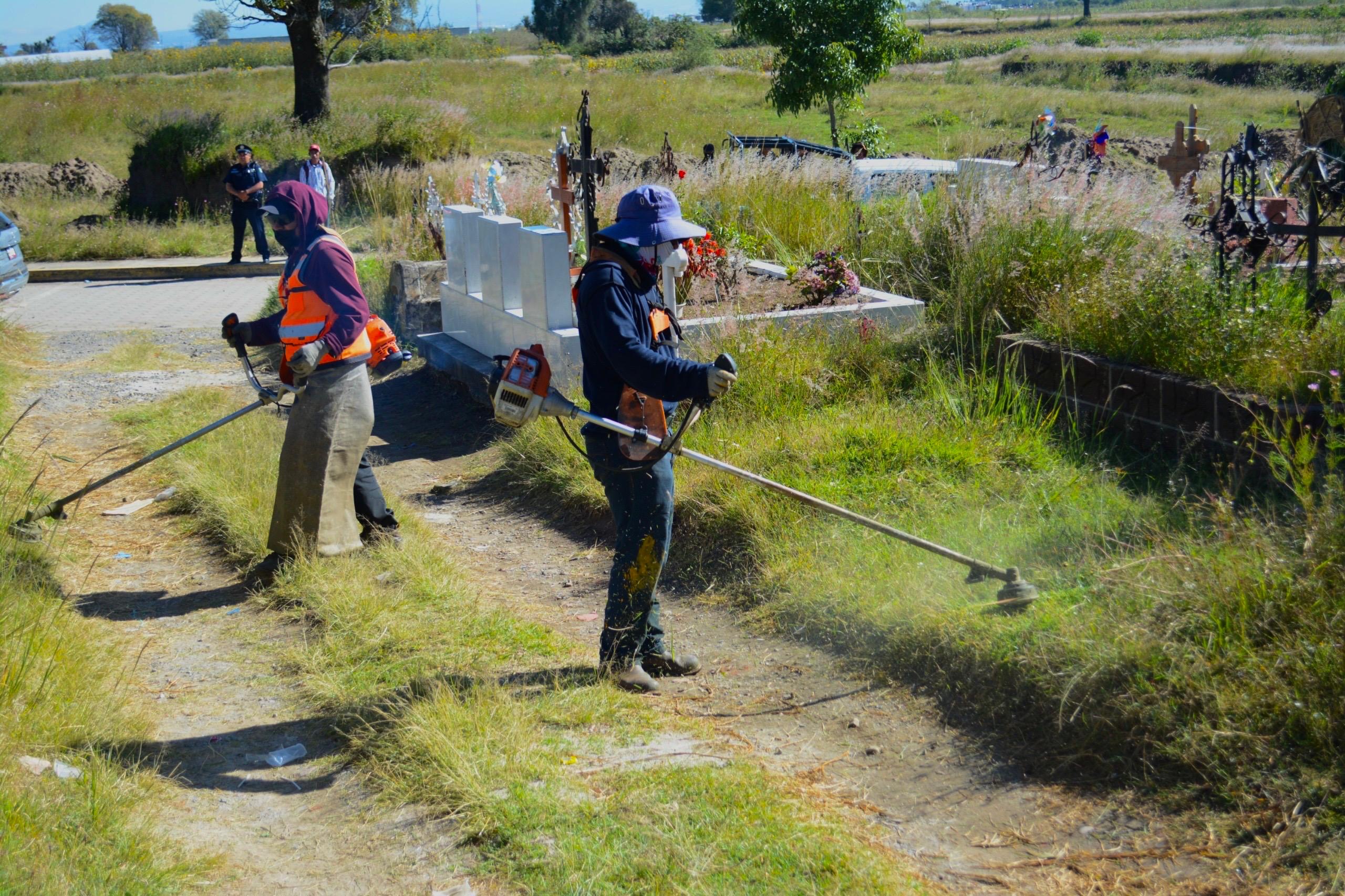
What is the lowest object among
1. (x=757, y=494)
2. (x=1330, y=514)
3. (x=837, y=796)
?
(x=837, y=796)

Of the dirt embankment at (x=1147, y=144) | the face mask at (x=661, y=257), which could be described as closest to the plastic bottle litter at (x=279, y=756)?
the face mask at (x=661, y=257)

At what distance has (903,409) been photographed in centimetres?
695

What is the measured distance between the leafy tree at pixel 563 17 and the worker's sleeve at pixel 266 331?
75.1m

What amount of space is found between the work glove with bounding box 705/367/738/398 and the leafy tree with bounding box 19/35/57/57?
94394mm

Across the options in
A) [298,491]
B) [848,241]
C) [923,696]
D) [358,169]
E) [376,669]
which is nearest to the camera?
[923,696]

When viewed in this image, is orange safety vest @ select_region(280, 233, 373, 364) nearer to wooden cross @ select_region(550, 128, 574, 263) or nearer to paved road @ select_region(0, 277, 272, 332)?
wooden cross @ select_region(550, 128, 574, 263)

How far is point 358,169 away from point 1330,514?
21608 millimetres

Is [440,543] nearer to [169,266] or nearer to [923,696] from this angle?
[923,696]

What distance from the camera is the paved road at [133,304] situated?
13.9 m

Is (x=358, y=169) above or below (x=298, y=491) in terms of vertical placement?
above

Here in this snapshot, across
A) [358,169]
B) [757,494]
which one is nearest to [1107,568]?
[757,494]

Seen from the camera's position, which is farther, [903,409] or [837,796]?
[903,409]

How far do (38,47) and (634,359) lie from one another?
102062 mm

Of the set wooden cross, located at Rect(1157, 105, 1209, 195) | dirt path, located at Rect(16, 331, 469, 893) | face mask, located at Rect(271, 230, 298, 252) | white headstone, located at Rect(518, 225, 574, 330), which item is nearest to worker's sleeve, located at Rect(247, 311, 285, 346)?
face mask, located at Rect(271, 230, 298, 252)
